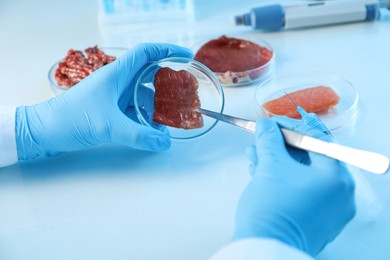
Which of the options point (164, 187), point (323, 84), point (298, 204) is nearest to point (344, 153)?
point (298, 204)

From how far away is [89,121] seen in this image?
119 centimetres

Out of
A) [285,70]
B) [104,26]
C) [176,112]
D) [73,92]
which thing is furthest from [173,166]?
[104,26]

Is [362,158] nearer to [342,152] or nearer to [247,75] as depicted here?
[342,152]

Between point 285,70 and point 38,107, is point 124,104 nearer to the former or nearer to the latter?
point 38,107

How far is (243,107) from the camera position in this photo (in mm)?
1429

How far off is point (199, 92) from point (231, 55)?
332 millimetres

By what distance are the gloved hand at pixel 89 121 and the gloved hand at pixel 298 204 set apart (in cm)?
35

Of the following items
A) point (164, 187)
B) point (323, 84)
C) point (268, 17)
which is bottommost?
point (164, 187)

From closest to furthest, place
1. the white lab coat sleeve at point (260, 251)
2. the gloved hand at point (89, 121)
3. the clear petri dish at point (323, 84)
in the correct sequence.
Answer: the white lab coat sleeve at point (260, 251) < the gloved hand at point (89, 121) < the clear petri dish at point (323, 84)

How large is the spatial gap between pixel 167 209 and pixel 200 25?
93 cm

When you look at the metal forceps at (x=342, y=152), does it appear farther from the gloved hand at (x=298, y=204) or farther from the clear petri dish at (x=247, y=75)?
the clear petri dish at (x=247, y=75)

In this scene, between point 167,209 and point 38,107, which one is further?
point 38,107

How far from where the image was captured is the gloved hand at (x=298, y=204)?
2.89 feet

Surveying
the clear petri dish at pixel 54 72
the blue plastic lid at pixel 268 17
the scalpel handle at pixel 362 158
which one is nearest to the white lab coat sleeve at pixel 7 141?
the clear petri dish at pixel 54 72
